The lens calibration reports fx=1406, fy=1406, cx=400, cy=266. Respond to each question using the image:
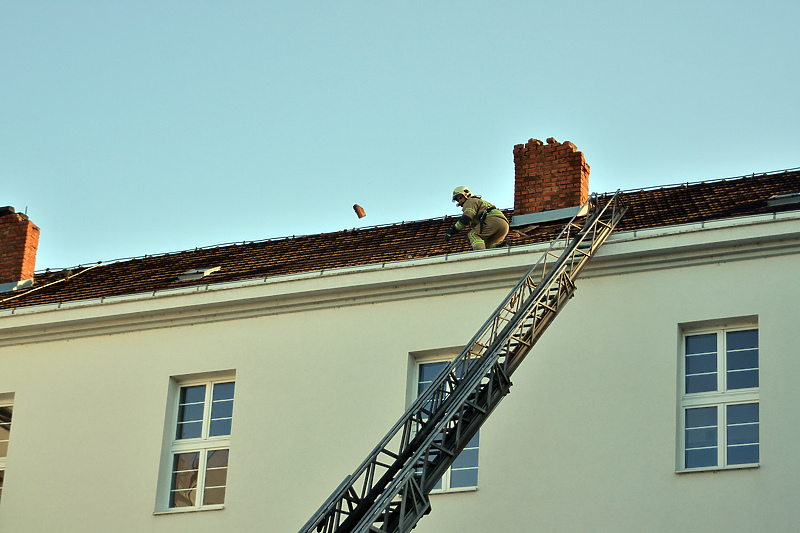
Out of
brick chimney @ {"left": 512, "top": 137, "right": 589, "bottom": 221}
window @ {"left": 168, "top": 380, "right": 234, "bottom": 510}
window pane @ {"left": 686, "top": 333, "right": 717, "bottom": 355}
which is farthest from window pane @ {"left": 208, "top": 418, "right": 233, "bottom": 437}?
window pane @ {"left": 686, "top": 333, "right": 717, "bottom": 355}

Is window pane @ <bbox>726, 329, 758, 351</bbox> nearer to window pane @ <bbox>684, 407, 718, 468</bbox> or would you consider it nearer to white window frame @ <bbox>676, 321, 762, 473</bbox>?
white window frame @ <bbox>676, 321, 762, 473</bbox>

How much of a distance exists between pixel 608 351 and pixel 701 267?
1.62 metres

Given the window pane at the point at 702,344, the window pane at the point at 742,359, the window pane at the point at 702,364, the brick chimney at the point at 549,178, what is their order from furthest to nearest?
the brick chimney at the point at 549,178, the window pane at the point at 702,344, the window pane at the point at 702,364, the window pane at the point at 742,359

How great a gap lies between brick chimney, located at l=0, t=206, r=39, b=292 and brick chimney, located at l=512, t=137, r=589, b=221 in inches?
358

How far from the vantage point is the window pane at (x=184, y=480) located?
20.1m

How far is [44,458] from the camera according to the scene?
2095 cm

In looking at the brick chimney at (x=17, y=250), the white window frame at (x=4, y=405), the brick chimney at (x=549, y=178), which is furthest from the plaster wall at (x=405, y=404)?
the brick chimney at (x=17, y=250)

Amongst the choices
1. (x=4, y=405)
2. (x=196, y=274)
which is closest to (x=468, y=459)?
(x=196, y=274)

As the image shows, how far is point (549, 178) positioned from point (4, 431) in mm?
9281

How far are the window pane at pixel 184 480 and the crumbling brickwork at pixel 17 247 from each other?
6.11 m

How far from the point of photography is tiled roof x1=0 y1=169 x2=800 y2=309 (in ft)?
65.0

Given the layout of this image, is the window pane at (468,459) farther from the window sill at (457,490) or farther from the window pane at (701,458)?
the window pane at (701,458)

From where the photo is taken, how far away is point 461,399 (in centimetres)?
1639

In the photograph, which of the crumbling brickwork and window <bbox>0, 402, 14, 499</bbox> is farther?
the crumbling brickwork
